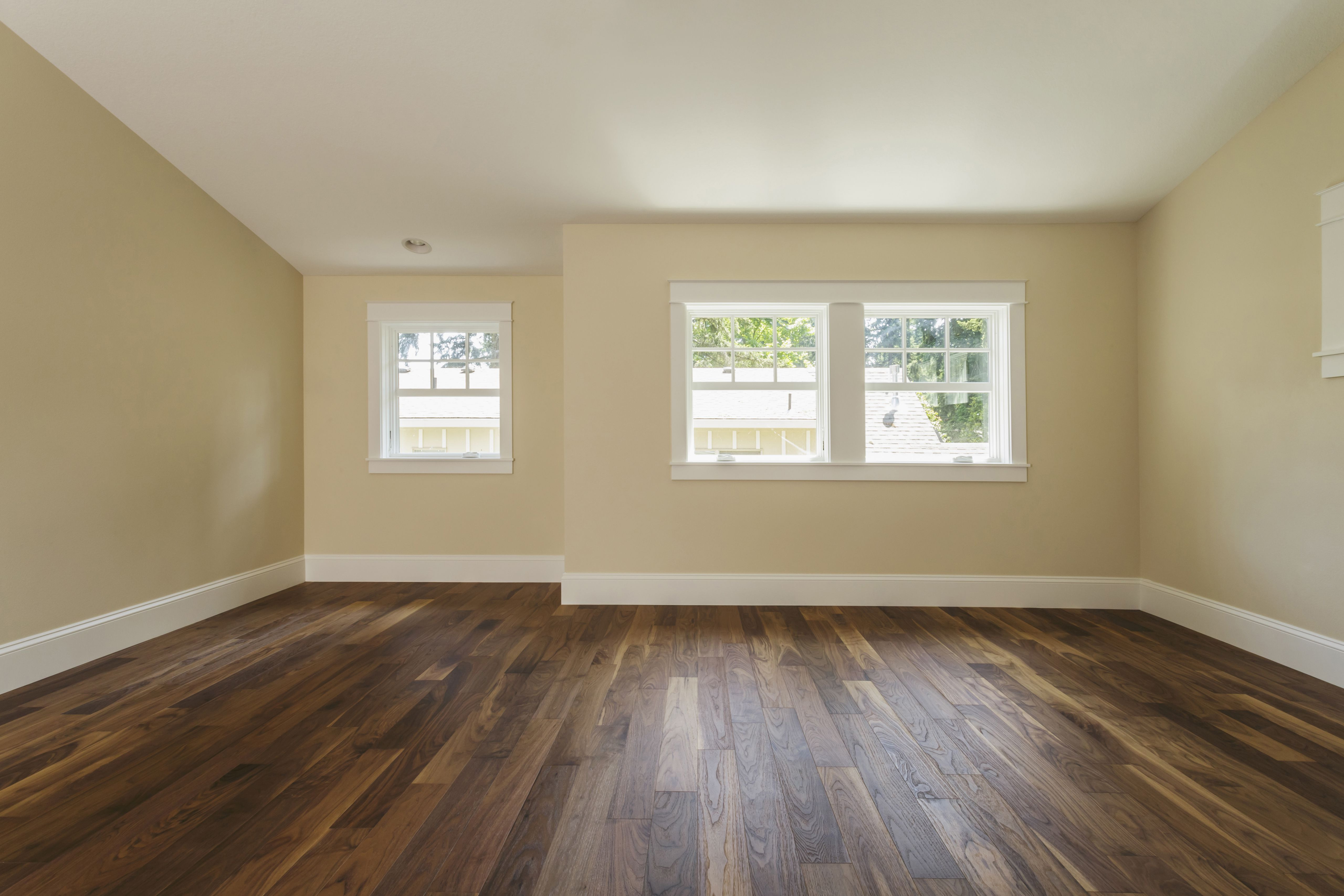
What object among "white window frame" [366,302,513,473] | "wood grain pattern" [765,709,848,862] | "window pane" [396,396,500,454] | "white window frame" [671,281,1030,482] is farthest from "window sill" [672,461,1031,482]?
"wood grain pattern" [765,709,848,862]

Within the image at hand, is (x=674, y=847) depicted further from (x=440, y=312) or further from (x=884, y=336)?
(x=440, y=312)

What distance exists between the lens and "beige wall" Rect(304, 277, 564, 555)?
511 cm

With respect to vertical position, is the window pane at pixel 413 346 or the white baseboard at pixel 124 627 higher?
the window pane at pixel 413 346

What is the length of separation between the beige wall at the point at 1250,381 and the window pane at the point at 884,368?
154cm

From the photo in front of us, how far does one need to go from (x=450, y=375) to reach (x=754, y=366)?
249 centimetres

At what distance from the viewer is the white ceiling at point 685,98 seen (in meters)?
2.81

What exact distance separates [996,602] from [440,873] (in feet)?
12.5

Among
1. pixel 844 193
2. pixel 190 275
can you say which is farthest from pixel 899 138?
pixel 190 275

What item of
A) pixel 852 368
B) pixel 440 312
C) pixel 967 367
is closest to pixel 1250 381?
pixel 967 367

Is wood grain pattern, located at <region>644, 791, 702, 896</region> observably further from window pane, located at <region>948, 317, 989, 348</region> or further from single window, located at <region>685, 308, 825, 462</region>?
window pane, located at <region>948, 317, 989, 348</region>

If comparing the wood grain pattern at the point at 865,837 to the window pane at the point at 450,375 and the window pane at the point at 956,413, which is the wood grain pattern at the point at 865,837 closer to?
the window pane at the point at 956,413

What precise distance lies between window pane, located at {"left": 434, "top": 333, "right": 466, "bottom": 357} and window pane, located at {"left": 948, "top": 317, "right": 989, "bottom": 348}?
3710 millimetres

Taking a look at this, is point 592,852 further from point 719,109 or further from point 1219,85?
point 1219,85

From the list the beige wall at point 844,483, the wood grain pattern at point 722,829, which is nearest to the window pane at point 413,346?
the beige wall at point 844,483
